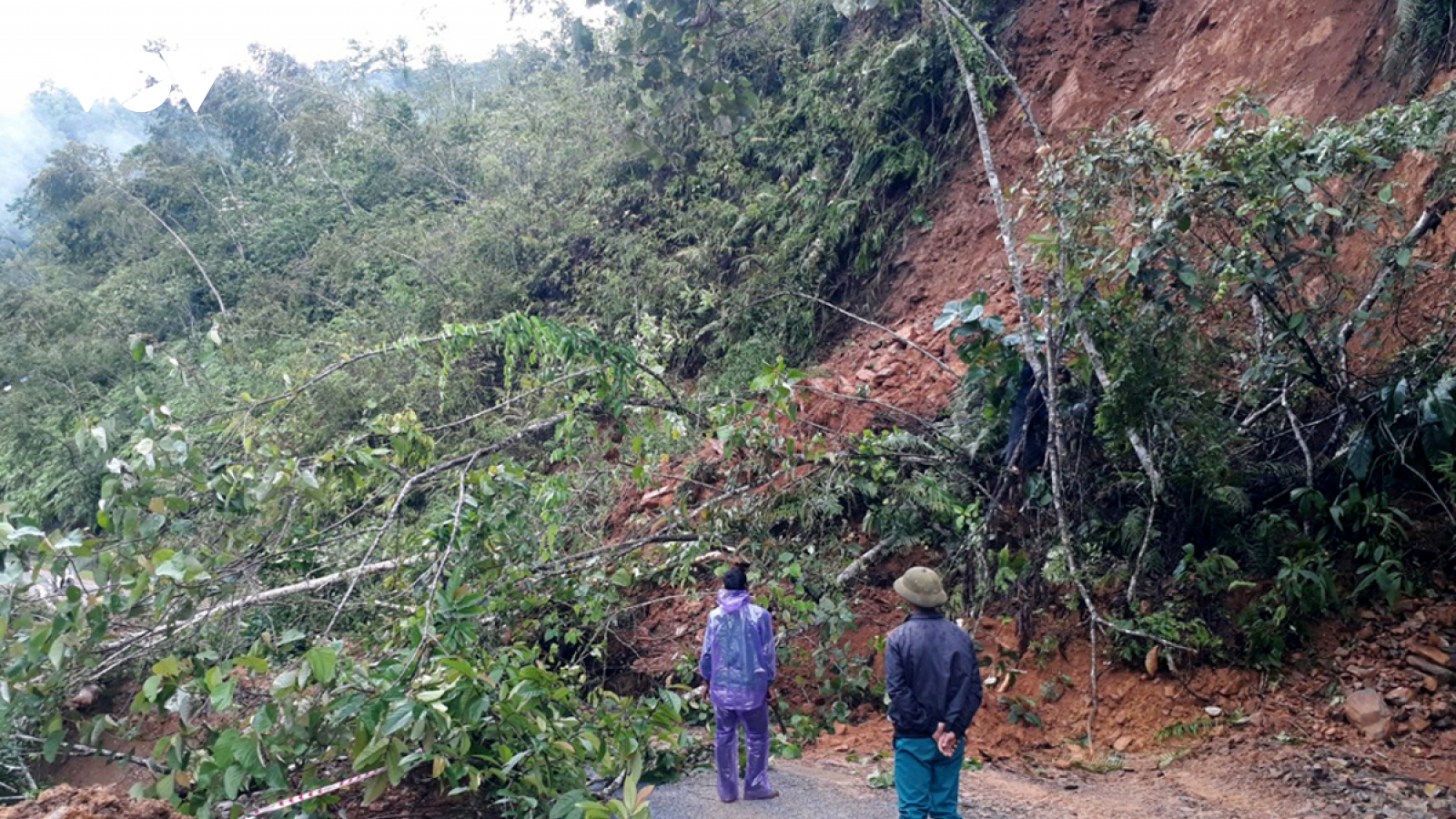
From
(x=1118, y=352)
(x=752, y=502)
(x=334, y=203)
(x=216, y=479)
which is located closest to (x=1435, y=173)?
(x=1118, y=352)

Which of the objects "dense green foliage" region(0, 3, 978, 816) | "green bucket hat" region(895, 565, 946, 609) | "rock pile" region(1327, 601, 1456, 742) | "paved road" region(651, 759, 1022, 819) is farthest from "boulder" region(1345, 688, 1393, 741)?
"dense green foliage" region(0, 3, 978, 816)

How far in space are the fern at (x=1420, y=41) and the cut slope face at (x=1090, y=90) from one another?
20 centimetres

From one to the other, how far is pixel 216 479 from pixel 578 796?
2.39 meters

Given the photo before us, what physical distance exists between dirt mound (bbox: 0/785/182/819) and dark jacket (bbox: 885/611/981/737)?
297 centimetres

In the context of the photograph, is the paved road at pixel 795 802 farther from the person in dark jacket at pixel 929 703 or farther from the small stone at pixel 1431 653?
the small stone at pixel 1431 653

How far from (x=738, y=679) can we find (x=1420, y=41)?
6.65m

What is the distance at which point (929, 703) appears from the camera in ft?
13.5

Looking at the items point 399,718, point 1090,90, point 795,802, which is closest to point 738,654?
point 795,802

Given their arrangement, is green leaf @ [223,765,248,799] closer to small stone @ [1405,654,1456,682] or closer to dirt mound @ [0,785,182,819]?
dirt mound @ [0,785,182,819]

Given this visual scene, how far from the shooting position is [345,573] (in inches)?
241

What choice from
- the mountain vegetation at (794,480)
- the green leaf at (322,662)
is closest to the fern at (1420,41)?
the mountain vegetation at (794,480)

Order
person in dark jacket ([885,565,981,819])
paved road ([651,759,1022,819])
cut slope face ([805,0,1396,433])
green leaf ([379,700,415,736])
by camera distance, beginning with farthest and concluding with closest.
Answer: cut slope face ([805,0,1396,433]) → paved road ([651,759,1022,819]) → person in dark jacket ([885,565,981,819]) → green leaf ([379,700,415,736])

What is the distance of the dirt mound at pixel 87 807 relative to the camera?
364 centimetres

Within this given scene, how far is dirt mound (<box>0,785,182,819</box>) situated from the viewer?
3.64 meters
